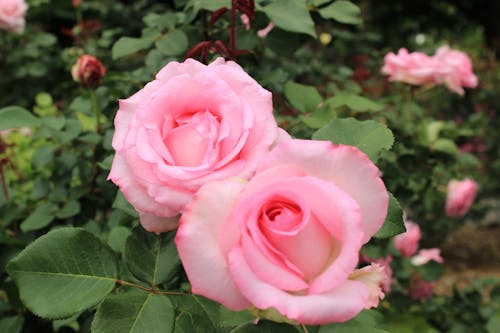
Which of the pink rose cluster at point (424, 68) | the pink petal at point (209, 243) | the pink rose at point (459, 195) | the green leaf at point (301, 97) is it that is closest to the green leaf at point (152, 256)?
the pink petal at point (209, 243)

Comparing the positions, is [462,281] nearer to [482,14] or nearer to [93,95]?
[93,95]

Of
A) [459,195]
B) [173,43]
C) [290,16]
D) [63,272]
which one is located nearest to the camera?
[63,272]

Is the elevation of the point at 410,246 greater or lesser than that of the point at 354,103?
lesser

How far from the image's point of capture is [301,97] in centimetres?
102

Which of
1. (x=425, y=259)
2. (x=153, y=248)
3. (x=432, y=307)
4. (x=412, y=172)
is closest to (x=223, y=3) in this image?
(x=153, y=248)

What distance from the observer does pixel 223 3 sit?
2.75 ft

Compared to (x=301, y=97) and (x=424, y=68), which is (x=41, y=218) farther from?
(x=424, y=68)

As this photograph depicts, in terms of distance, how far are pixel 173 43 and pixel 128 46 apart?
9 centimetres

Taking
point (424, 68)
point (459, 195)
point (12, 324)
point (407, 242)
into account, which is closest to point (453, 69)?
point (424, 68)

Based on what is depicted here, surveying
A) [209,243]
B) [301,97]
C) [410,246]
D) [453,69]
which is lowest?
[410,246]

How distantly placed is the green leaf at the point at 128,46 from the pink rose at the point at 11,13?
1.57 metres

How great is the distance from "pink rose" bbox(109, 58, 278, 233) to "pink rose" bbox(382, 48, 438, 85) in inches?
46.0

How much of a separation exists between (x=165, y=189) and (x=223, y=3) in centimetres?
45

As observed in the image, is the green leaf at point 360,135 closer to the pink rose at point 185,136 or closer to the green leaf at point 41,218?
the pink rose at point 185,136
